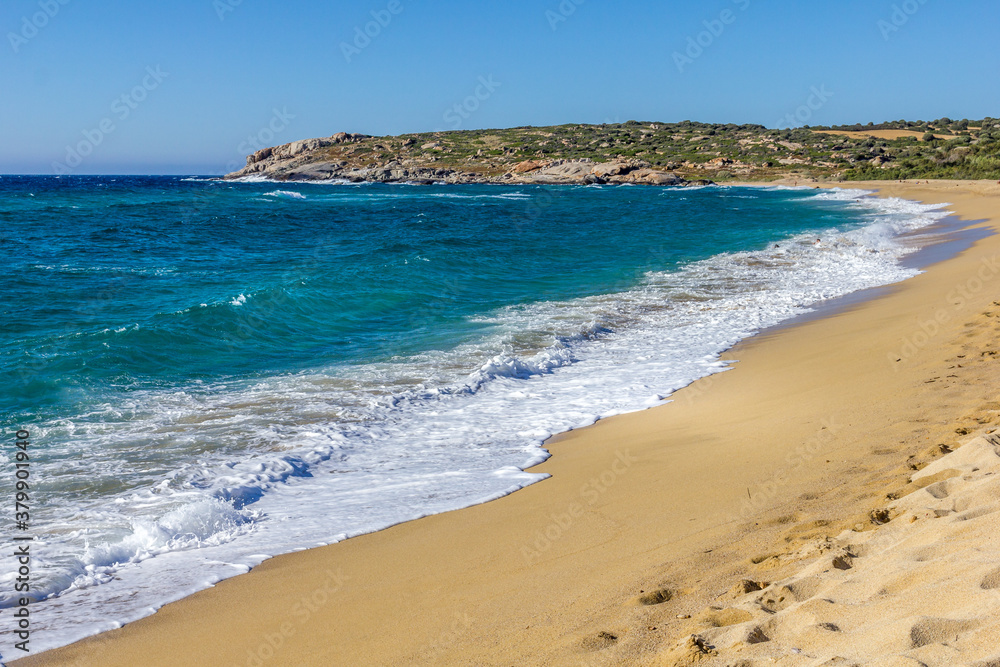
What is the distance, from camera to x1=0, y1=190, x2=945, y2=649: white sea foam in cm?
483

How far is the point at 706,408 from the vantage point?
304 inches

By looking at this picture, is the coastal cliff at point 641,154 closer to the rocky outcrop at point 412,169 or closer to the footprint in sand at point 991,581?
the rocky outcrop at point 412,169

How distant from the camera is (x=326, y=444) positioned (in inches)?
281

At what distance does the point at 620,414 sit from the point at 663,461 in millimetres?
1716

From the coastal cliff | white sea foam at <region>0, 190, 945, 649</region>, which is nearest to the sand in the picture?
white sea foam at <region>0, 190, 945, 649</region>

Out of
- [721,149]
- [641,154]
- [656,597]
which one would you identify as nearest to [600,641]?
[656,597]

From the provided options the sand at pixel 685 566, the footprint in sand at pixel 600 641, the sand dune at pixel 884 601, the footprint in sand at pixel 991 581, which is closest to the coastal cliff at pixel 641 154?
the sand at pixel 685 566

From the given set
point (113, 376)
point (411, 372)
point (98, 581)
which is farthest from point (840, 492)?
point (113, 376)

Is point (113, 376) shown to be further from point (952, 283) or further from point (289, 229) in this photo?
point (289, 229)

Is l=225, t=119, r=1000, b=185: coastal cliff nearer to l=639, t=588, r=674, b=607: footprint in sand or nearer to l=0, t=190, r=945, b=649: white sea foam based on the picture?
l=0, t=190, r=945, b=649: white sea foam

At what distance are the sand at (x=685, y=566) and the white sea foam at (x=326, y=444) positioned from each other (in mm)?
404

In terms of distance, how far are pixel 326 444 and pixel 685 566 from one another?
4.22 meters

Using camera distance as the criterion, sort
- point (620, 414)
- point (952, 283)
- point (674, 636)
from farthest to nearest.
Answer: point (952, 283) < point (620, 414) < point (674, 636)

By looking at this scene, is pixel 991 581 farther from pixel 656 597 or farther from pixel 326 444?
pixel 326 444
